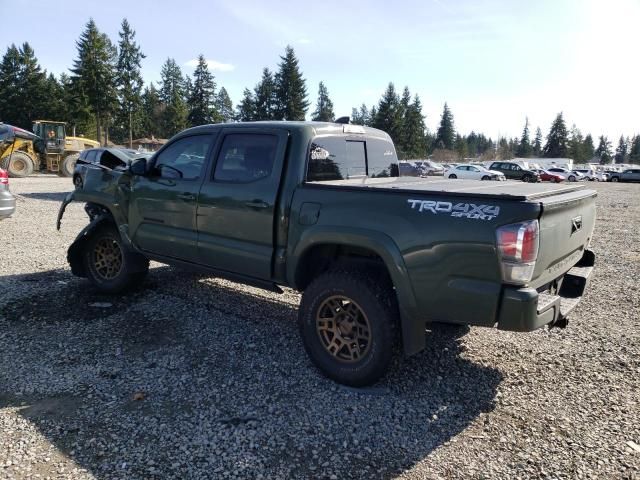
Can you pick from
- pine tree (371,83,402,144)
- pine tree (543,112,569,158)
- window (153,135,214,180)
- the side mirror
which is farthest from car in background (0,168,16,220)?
pine tree (543,112,569,158)

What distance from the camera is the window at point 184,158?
4578mm

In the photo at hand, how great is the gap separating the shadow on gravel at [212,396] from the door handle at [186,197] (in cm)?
129

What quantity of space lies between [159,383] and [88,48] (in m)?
57.6

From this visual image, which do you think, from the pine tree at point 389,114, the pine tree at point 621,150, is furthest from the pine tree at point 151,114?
the pine tree at point 621,150

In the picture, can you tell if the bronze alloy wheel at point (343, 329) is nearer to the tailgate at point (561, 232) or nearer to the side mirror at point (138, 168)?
the tailgate at point (561, 232)

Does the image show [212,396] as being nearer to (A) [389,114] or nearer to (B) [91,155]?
(B) [91,155]

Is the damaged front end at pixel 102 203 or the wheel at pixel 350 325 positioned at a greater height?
the damaged front end at pixel 102 203

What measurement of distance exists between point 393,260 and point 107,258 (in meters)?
3.99

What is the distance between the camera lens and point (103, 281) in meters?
5.56

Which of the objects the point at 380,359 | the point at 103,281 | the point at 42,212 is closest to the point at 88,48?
the point at 42,212

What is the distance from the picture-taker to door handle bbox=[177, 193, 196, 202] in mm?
4512

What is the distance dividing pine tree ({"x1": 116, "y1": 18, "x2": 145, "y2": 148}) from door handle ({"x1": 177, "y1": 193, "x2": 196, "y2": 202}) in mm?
58493

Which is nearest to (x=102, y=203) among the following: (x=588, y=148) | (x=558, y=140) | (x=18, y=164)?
(x=18, y=164)

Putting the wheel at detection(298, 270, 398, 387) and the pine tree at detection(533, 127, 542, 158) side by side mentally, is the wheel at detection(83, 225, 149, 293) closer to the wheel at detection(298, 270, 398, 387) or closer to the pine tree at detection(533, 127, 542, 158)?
the wheel at detection(298, 270, 398, 387)
